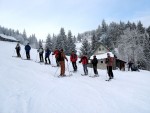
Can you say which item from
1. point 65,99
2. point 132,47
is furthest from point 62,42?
point 65,99

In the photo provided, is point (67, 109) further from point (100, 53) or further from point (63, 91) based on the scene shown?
point (100, 53)

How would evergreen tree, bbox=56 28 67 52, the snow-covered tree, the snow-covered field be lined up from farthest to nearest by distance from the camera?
evergreen tree, bbox=56 28 67 52
the snow-covered tree
the snow-covered field


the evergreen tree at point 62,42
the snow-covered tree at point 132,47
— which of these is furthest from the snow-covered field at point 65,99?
the evergreen tree at point 62,42

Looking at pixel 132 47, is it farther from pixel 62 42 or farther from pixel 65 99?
pixel 65 99

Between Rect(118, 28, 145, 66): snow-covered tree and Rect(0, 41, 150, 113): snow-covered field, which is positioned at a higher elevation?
Rect(118, 28, 145, 66): snow-covered tree

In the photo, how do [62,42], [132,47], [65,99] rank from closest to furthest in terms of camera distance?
1. [65,99]
2. [132,47]
3. [62,42]

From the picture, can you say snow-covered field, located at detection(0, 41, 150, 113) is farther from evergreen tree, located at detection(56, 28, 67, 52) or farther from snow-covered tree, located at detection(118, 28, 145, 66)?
evergreen tree, located at detection(56, 28, 67, 52)

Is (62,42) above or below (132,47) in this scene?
above

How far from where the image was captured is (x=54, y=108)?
27.1ft

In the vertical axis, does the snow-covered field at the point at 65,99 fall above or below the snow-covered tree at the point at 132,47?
below

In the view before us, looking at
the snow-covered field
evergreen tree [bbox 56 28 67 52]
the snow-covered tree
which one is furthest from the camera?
evergreen tree [bbox 56 28 67 52]

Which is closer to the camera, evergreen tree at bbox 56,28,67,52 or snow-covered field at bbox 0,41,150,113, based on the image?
snow-covered field at bbox 0,41,150,113

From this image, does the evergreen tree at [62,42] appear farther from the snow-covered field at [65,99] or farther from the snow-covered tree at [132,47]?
the snow-covered field at [65,99]

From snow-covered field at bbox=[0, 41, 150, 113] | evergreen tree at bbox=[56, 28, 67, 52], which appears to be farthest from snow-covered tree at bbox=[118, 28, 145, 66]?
snow-covered field at bbox=[0, 41, 150, 113]
